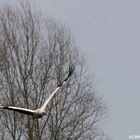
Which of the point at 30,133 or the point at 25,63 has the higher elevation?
the point at 25,63

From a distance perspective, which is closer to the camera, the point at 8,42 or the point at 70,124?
the point at 70,124

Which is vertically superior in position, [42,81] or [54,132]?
[42,81]

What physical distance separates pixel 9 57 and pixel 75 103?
14.5 feet

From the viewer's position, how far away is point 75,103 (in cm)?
3591

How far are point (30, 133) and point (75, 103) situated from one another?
2.88 m

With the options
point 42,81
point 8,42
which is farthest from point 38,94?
point 8,42

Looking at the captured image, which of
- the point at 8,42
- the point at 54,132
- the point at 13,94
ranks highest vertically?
the point at 8,42

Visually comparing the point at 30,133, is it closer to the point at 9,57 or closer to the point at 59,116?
the point at 59,116

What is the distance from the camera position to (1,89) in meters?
35.9

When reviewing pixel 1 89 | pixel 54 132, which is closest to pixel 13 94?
pixel 1 89

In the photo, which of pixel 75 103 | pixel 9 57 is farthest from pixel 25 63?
pixel 75 103

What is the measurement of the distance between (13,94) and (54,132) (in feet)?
9.74

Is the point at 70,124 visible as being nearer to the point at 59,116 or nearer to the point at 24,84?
the point at 59,116

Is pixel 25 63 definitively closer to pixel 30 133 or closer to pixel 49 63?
pixel 49 63
